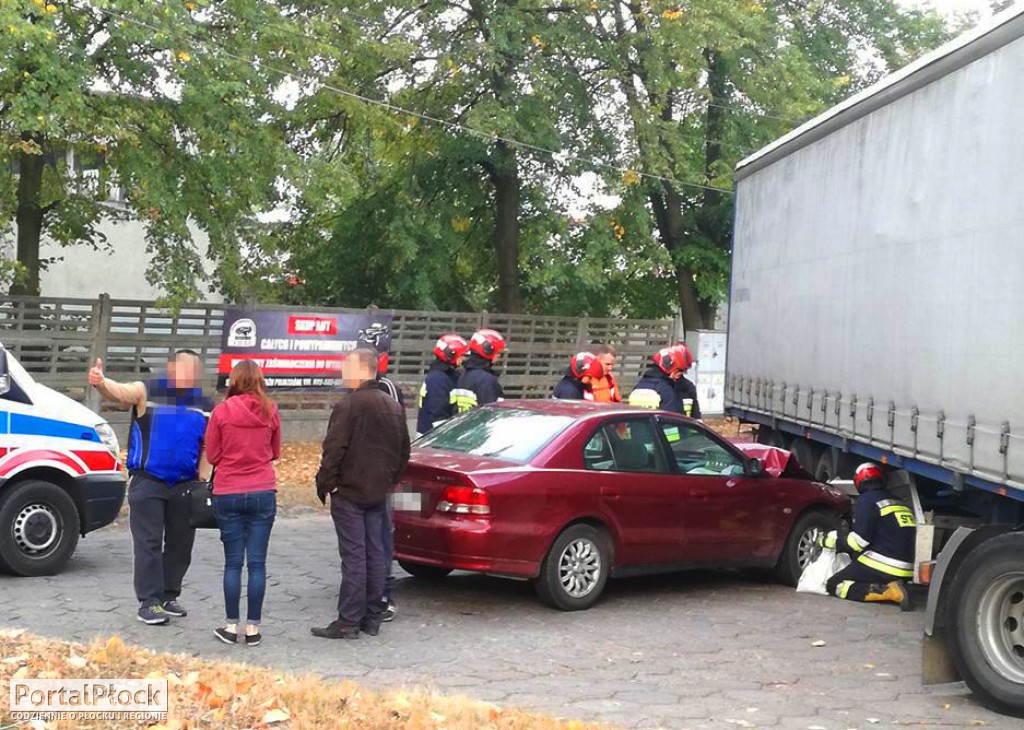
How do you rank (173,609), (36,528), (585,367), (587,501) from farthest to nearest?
1. (585,367)
2. (36,528)
3. (587,501)
4. (173,609)

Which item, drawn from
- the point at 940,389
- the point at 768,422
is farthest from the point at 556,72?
the point at 940,389

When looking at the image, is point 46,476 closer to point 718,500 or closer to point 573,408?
point 573,408

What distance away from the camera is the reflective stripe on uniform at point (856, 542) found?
9766mm

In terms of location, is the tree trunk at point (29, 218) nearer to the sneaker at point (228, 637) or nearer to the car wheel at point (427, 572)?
the car wheel at point (427, 572)

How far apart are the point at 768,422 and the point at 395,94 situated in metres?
11.1

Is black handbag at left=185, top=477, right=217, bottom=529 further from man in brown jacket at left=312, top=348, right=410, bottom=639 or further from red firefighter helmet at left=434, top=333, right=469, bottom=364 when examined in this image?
red firefighter helmet at left=434, top=333, right=469, bottom=364

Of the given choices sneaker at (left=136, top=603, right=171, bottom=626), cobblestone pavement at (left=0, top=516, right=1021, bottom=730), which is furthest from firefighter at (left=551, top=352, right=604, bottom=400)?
sneaker at (left=136, top=603, right=171, bottom=626)

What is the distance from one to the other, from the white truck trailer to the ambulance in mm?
5699

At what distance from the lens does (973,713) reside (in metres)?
6.84

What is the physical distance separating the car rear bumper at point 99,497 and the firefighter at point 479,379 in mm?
2848

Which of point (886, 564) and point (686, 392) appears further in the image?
point (686, 392)

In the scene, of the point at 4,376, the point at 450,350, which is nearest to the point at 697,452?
the point at 450,350

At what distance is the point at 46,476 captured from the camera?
9.66 meters

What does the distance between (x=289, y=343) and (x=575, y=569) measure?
34.0 ft
